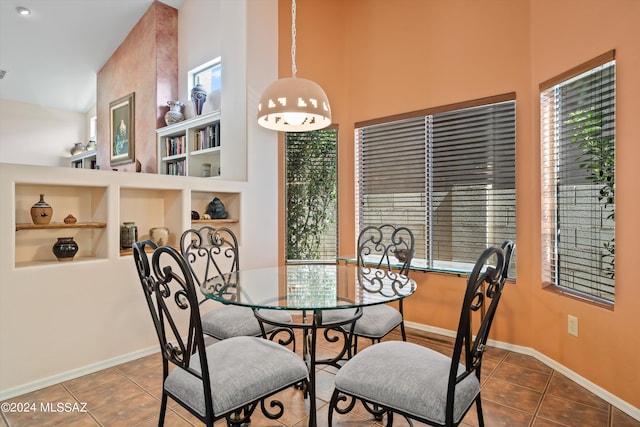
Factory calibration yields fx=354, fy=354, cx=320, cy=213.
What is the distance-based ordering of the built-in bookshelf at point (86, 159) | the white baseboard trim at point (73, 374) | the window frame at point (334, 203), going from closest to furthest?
1. the white baseboard trim at point (73, 374)
2. the window frame at point (334, 203)
3. the built-in bookshelf at point (86, 159)

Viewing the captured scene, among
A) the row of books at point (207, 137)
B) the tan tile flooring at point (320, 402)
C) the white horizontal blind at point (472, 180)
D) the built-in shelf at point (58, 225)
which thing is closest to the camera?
the tan tile flooring at point (320, 402)

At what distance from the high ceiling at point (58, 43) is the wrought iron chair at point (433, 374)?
5.64 metres

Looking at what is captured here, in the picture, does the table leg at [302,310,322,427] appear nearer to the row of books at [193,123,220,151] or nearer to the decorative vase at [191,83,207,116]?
the row of books at [193,123,220,151]

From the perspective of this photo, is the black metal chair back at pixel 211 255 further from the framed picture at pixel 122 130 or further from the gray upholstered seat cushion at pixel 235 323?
the framed picture at pixel 122 130

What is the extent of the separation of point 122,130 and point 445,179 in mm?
5089

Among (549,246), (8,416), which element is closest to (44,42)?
(8,416)

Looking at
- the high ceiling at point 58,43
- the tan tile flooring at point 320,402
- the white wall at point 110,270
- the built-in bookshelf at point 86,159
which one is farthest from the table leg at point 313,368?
the built-in bookshelf at point 86,159

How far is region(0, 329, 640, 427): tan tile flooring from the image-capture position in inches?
74.8

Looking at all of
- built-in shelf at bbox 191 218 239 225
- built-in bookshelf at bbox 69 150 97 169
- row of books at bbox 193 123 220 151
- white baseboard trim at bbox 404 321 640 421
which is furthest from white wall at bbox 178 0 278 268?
built-in bookshelf at bbox 69 150 97 169

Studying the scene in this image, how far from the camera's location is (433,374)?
1.38 metres

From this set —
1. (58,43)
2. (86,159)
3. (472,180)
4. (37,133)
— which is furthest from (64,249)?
(37,133)

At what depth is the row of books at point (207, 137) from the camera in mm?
4195

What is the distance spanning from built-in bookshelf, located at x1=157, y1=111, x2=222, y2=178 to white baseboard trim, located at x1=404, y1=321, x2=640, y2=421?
2.98 m

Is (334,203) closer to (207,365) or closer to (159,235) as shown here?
(159,235)
